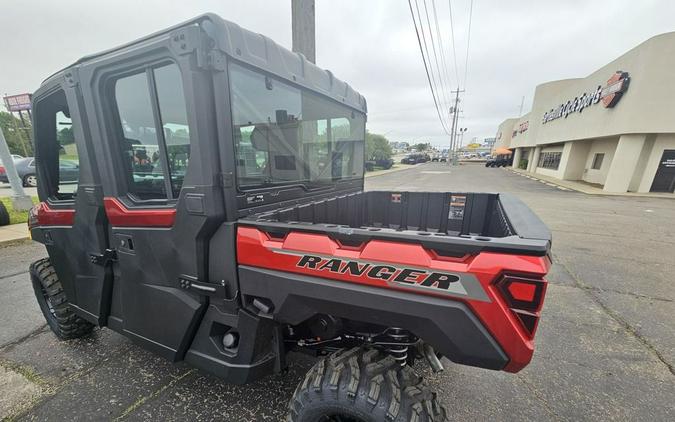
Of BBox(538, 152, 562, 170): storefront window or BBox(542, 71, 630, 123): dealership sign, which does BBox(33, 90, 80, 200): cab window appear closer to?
BBox(542, 71, 630, 123): dealership sign

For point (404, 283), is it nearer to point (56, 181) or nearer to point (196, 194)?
point (196, 194)

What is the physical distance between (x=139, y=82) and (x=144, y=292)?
141 centimetres

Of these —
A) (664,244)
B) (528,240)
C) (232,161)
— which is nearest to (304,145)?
(232,161)

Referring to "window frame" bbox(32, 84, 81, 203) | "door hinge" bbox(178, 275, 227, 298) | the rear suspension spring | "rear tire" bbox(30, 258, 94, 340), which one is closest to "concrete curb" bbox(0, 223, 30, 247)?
"rear tire" bbox(30, 258, 94, 340)

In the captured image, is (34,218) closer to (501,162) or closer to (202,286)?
(202,286)

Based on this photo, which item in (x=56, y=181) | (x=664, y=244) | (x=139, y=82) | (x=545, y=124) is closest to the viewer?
(x=139, y=82)

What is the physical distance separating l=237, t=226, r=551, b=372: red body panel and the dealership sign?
19822 mm

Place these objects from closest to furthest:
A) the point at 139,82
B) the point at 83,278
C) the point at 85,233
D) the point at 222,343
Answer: the point at 139,82 < the point at 222,343 < the point at 85,233 < the point at 83,278

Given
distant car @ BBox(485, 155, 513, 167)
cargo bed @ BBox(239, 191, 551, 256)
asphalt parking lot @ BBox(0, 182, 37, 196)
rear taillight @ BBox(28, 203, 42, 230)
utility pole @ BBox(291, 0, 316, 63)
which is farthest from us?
distant car @ BBox(485, 155, 513, 167)

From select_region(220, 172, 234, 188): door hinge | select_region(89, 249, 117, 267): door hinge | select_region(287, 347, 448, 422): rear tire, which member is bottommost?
select_region(287, 347, 448, 422): rear tire

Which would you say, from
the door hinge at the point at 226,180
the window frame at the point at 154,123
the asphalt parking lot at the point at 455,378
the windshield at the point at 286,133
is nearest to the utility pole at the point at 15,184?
the asphalt parking lot at the point at 455,378

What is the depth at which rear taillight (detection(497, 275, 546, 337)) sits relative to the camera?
3.49ft

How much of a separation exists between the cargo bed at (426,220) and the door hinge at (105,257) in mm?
1251

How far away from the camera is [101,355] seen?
2561 mm
